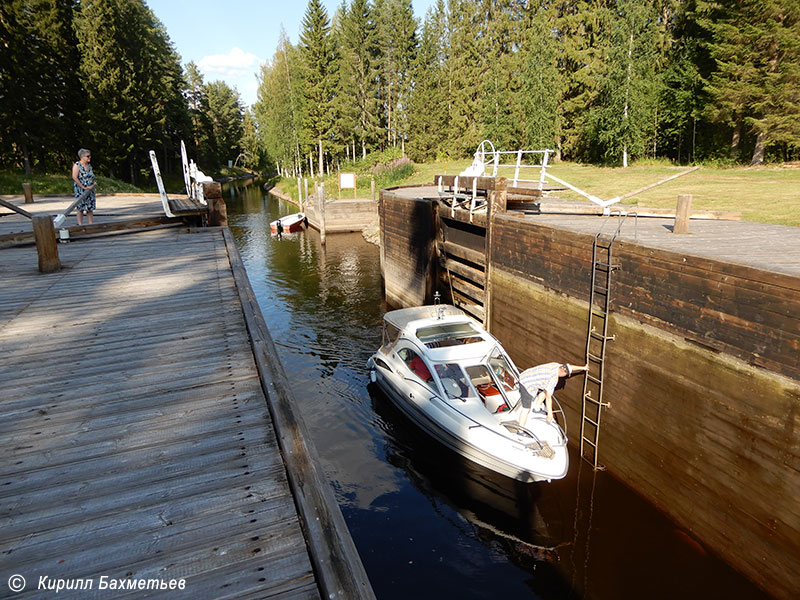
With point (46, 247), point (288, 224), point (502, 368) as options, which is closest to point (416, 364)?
point (502, 368)

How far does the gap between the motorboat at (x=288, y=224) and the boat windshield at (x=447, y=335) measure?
84.3 feet

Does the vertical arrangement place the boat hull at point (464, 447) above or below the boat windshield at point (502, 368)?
below

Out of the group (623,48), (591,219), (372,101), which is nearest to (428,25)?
(372,101)

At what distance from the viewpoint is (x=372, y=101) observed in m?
60.0

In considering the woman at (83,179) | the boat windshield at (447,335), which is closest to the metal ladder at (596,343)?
the boat windshield at (447,335)

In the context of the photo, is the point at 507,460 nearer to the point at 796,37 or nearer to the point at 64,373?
the point at 64,373

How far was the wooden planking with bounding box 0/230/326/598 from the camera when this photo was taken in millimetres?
3012

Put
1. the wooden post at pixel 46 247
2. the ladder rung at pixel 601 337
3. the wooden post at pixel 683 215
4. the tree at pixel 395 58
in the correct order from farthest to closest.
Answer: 1. the tree at pixel 395 58
2. the wooden post at pixel 683 215
3. the wooden post at pixel 46 247
4. the ladder rung at pixel 601 337

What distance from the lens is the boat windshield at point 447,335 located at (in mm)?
10422

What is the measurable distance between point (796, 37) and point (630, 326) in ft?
94.7

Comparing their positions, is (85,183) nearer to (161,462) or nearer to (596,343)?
(161,462)

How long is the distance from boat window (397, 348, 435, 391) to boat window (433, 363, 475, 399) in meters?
0.31

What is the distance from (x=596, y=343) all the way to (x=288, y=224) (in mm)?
29469

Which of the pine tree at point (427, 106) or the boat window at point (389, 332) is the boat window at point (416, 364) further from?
the pine tree at point (427, 106)
